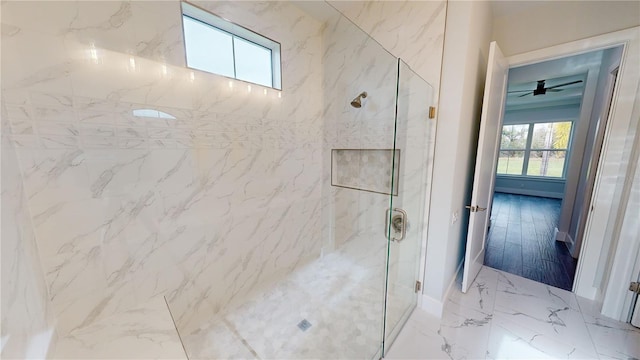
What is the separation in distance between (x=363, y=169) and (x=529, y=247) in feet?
9.07

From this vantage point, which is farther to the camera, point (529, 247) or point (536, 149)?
point (536, 149)

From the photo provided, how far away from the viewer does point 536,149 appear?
20.2 ft

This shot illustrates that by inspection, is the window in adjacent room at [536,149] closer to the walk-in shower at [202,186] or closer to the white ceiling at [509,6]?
the white ceiling at [509,6]

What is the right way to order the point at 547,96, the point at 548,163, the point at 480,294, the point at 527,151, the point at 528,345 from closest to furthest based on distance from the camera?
the point at 528,345
the point at 480,294
the point at 547,96
the point at 548,163
the point at 527,151

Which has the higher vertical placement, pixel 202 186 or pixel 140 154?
pixel 140 154

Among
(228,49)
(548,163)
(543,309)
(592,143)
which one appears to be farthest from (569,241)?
(228,49)

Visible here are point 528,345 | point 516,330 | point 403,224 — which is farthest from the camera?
point 403,224

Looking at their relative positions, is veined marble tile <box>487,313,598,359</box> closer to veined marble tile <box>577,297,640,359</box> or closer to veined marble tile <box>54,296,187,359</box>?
veined marble tile <box>577,297,640,359</box>

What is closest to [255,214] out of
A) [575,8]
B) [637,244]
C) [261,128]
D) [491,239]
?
[261,128]

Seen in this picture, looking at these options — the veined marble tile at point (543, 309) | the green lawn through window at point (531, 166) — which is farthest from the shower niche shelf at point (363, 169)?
the green lawn through window at point (531, 166)

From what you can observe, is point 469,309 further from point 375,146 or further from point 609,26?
point 609,26

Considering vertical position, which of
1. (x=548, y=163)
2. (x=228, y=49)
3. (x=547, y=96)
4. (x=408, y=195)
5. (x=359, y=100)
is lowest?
(x=408, y=195)

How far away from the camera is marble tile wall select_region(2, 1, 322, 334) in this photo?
112cm

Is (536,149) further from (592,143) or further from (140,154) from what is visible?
(140,154)
